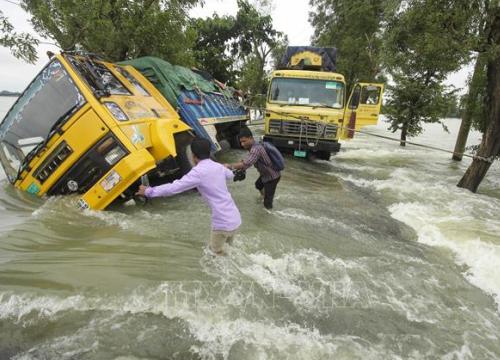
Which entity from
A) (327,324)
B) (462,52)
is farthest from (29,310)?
(462,52)

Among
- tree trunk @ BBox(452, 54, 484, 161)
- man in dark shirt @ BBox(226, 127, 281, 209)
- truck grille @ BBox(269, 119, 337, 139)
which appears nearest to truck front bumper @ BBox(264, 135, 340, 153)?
truck grille @ BBox(269, 119, 337, 139)

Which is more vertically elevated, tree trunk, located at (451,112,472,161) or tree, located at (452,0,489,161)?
tree, located at (452,0,489,161)

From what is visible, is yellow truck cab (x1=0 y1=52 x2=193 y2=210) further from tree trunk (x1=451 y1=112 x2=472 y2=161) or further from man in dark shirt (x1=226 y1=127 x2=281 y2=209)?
tree trunk (x1=451 y1=112 x2=472 y2=161)

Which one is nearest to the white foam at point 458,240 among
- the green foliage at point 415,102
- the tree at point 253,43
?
the green foliage at point 415,102

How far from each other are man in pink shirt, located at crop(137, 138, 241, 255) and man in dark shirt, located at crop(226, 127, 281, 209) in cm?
154

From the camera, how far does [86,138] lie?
5.19 metres

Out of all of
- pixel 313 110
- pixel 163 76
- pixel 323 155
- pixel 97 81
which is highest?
pixel 163 76

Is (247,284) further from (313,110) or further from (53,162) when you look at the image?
(313,110)

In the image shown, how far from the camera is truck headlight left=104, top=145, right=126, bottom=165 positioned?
5082mm

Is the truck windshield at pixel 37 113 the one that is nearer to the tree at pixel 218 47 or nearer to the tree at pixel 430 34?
the tree at pixel 430 34

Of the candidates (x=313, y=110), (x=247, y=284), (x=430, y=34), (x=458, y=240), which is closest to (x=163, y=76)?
(x=313, y=110)

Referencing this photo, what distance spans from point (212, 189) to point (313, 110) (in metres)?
7.42

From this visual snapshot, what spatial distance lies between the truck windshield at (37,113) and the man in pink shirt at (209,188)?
269 cm

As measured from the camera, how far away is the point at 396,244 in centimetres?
531
